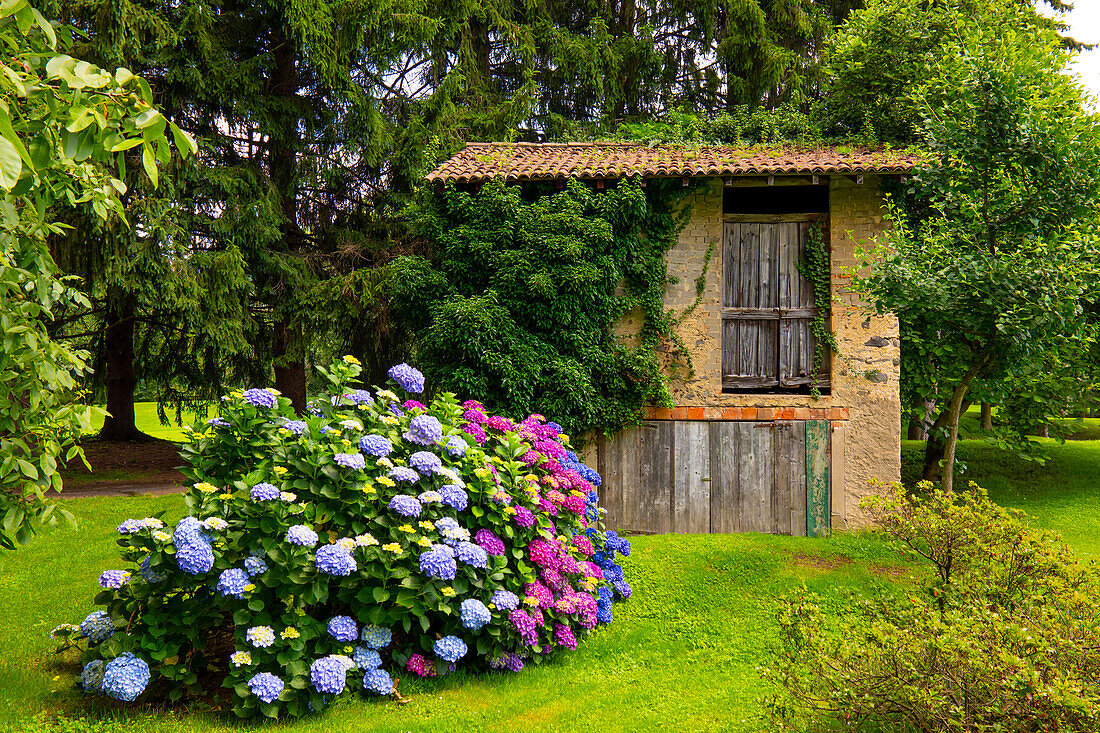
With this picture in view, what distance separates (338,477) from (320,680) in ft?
3.60

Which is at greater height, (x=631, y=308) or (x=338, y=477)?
(x=631, y=308)

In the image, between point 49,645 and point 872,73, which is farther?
point 872,73

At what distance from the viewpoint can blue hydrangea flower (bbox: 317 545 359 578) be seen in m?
3.70

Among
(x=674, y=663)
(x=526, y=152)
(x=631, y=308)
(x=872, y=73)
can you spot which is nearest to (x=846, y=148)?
(x=872, y=73)

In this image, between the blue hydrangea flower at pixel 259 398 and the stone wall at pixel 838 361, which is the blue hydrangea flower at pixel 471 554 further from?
the stone wall at pixel 838 361

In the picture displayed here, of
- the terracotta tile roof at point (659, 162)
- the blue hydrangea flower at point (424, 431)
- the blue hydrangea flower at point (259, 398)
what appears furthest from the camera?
the terracotta tile roof at point (659, 162)

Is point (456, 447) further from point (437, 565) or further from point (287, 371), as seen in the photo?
point (287, 371)

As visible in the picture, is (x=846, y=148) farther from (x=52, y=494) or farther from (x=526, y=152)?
(x=52, y=494)

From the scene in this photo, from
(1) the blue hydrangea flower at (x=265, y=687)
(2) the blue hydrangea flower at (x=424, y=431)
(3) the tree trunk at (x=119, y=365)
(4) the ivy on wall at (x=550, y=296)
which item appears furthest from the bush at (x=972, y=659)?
(3) the tree trunk at (x=119, y=365)

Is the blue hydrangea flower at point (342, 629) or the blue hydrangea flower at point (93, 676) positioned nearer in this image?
the blue hydrangea flower at point (93, 676)

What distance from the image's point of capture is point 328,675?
368 centimetres

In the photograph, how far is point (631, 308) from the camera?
8602 millimetres

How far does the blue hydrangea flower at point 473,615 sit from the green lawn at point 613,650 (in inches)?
17.1

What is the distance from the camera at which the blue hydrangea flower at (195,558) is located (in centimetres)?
353
